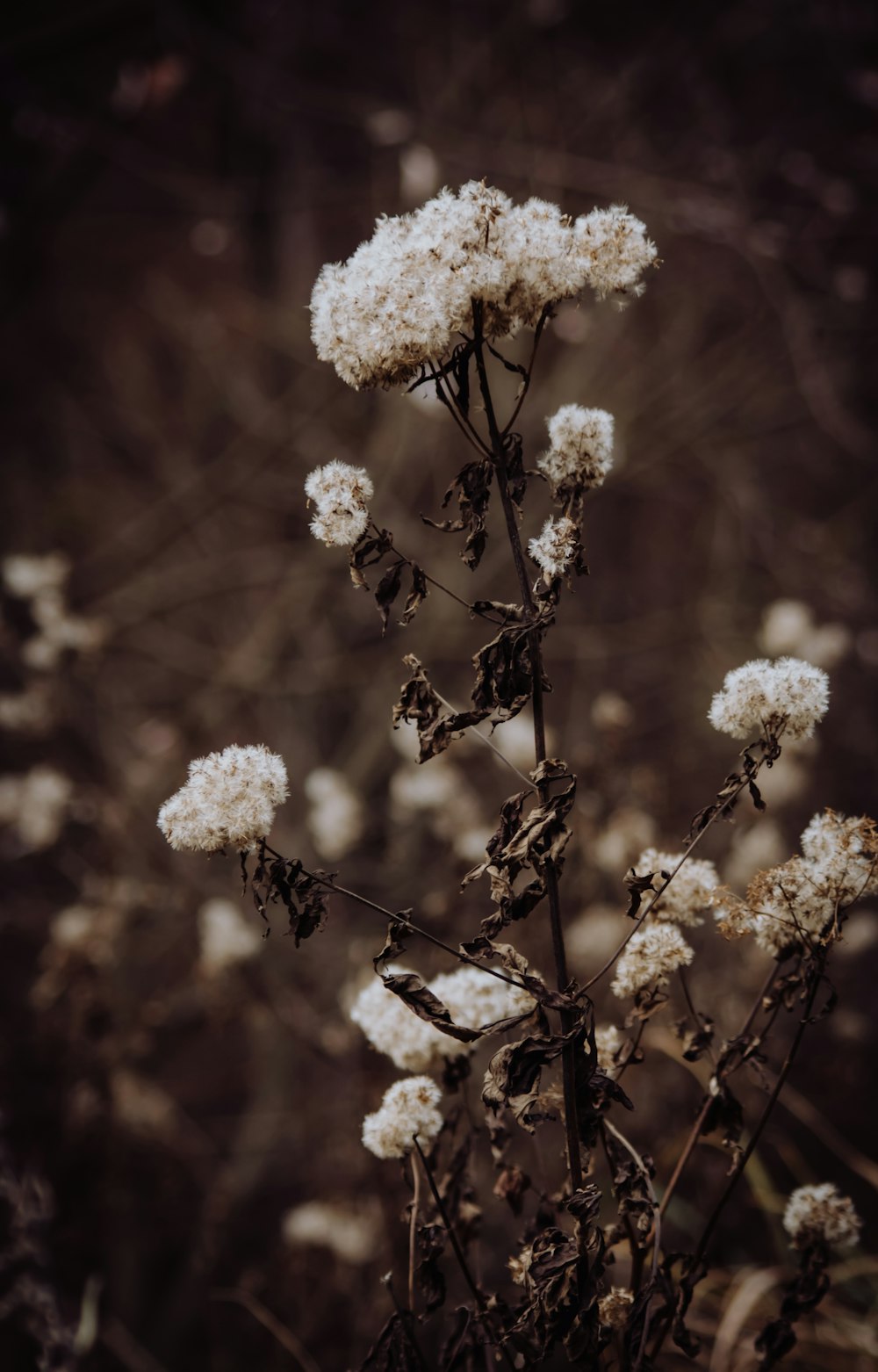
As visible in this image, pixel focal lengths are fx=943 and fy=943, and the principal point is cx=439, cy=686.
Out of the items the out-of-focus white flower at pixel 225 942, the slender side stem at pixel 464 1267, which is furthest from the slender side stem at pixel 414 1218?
the out-of-focus white flower at pixel 225 942

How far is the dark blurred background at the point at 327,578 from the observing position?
267cm

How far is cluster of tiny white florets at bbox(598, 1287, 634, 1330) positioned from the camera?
899mm

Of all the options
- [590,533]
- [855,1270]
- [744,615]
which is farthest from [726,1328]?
[590,533]

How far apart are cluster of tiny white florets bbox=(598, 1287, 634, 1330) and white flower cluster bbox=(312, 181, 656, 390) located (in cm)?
89

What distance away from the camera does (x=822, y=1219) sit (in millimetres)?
1000

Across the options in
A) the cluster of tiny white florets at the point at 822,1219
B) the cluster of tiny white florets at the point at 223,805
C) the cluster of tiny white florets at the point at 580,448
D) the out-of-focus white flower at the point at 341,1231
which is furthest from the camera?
the out-of-focus white flower at the point at 341,1231

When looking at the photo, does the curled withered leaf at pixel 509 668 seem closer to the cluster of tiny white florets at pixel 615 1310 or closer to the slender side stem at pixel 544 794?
the slender side stem at pixel 544 794

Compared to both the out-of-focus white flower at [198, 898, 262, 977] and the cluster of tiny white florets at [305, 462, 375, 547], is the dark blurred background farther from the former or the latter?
the cluster of tiny white florets at [305, 462, 375, 547]

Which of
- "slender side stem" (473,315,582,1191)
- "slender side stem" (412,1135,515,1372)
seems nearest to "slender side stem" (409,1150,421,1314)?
"slender side stem" (412,1135,515,1372)

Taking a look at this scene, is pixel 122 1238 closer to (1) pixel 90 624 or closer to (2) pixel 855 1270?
(1) pixel 90 624

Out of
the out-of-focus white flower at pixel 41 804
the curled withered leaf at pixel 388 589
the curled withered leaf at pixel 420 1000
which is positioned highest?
the out-of-focus white flower at pixel 41 804

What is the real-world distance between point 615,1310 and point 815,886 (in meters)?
0.45

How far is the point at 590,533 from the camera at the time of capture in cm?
555

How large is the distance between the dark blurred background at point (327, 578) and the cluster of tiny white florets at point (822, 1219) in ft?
2.01
